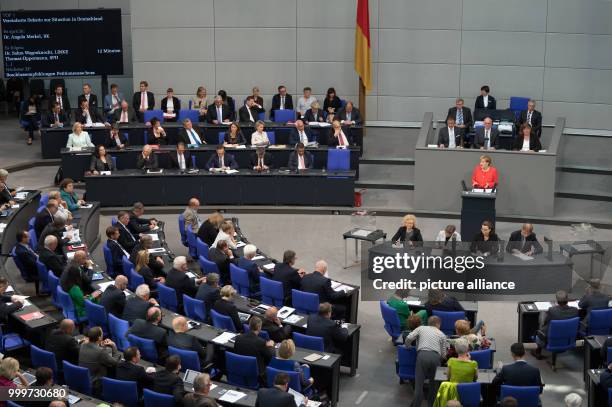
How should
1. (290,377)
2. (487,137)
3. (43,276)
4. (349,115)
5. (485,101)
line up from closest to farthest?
(290,377), (43,276), (487,137), (349,115), (485,101)

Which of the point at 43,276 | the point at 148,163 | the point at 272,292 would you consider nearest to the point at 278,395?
the point at 272,292

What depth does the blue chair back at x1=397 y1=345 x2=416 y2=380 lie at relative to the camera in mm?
12047

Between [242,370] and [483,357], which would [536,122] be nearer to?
[483,357]

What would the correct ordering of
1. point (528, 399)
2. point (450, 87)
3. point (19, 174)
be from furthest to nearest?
point (450, 87), point (19, 174), point (528, 399)

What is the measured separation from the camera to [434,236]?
61.2ft

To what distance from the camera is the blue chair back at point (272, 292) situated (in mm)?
13836

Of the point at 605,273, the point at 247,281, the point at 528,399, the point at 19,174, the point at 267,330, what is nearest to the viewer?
the point at 528,399

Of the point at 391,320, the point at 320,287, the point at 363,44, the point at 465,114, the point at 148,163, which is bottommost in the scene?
the point at 391,320

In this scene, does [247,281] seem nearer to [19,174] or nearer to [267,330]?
[267,330]

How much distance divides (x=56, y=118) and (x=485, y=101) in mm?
10001

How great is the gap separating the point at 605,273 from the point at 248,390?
714 centimetres

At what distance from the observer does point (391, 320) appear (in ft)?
43.2

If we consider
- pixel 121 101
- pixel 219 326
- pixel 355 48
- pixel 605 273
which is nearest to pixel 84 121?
pixel 121 101

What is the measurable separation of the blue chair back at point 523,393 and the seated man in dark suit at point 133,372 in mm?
3911
